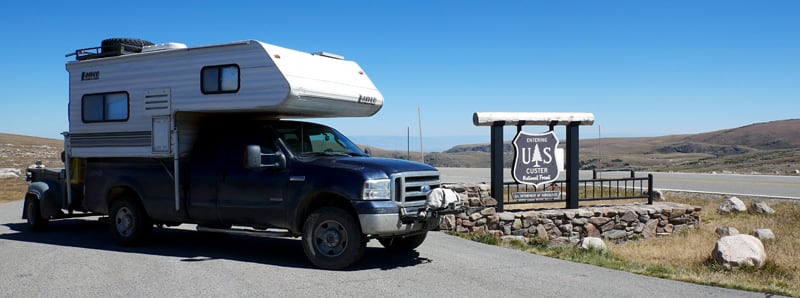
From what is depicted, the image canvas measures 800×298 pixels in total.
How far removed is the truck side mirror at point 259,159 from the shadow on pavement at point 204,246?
128cm

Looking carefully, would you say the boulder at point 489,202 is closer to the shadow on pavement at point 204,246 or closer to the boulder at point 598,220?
the boulder at point 598,220

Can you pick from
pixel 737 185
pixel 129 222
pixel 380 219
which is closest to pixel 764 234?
pixel 380 219

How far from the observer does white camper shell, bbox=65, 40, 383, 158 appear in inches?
376

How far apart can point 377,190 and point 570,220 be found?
22.2 ft

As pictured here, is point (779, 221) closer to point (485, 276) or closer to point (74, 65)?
point (485, 276)

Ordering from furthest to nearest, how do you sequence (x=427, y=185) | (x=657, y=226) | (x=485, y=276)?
(x=657, y=226)
(x=427, y=185)
(x=485, y=276)

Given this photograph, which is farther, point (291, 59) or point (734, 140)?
point (734, 140)

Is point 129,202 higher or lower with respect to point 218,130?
lower

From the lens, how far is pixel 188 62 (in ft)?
33.7

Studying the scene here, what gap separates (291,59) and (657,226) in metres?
9.56

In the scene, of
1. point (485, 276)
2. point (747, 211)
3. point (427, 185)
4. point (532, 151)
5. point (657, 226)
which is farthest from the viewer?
point (747, 211)

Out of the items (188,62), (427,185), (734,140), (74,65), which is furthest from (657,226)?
(734,140)

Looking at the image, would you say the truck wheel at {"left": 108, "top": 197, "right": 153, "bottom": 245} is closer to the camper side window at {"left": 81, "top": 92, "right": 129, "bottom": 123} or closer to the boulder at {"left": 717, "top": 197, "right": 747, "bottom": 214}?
the camper side window at {"left": 81, "top": 92, "right": 129, "bottom": 123}

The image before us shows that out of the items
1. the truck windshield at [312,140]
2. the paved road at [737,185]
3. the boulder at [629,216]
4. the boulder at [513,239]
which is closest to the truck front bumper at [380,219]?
the truck windshield at [312,140]
